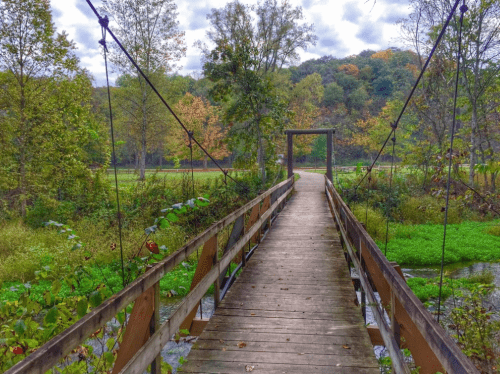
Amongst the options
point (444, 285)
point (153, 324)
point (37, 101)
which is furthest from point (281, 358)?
point (37, 101)

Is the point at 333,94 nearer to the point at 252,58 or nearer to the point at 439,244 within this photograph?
the point at 252,58

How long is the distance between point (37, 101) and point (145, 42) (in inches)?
417

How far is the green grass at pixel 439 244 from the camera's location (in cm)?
1020

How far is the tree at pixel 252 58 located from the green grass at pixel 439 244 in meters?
5.66

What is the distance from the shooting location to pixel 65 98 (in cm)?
1256

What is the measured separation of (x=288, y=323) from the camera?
339cm

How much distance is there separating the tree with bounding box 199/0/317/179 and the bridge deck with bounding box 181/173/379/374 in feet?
30.5

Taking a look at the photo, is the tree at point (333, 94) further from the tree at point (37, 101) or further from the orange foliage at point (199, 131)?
the tree at point (37, 101)

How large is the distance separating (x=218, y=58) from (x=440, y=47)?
9567 mm

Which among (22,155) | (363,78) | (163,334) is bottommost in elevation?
(163,334)

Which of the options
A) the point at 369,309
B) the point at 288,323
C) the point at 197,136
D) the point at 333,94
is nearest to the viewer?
the point at 288,323

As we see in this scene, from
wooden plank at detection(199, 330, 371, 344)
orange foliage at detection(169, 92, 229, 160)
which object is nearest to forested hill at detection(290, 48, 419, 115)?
orange foliage at detection(169, 92, 229, 160)

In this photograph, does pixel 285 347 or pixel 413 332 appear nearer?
pixel 413 332

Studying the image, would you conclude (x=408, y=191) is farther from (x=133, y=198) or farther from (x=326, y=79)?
(x=326, y=79)
